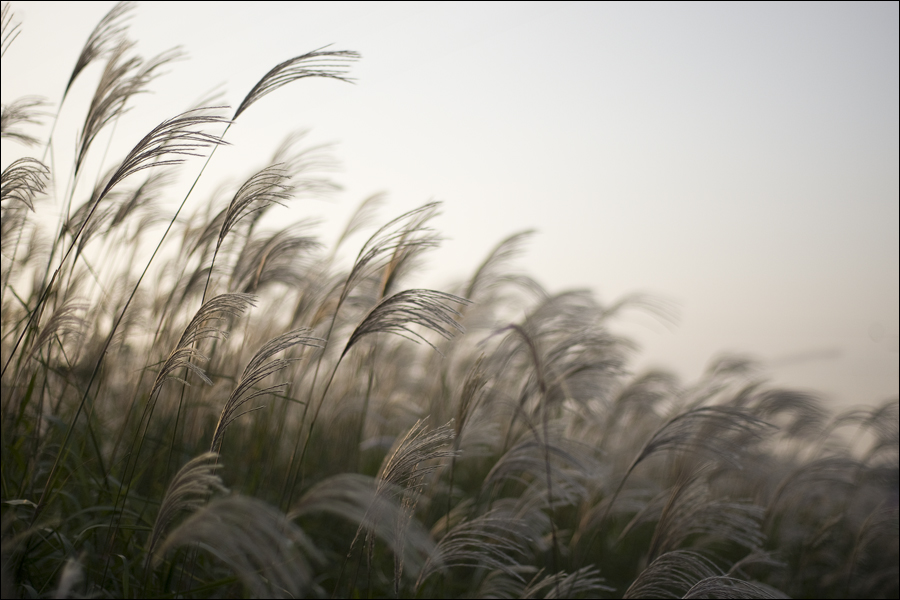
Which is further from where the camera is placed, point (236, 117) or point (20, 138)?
point (20, 138)

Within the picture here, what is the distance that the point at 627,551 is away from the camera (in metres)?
3.75

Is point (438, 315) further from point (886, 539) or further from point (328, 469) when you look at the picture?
point (886, 539)

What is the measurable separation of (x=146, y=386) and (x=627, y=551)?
10.8ft

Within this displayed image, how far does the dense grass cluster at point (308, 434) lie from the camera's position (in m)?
1.34

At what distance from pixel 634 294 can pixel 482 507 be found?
5.48 feet

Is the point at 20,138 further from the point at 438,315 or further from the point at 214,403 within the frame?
the point at 438,315

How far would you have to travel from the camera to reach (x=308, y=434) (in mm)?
1551

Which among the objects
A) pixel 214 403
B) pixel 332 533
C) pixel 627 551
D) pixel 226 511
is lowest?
pixel 627 551

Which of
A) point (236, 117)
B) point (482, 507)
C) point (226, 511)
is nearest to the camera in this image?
point (226, 511)

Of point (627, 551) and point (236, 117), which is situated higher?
point (236, 117)

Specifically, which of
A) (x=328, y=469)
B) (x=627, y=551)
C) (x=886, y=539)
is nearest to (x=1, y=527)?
(x=328, y=469)

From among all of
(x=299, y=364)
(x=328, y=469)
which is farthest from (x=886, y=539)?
(x=299, y=364)

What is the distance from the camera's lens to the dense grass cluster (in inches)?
52.7

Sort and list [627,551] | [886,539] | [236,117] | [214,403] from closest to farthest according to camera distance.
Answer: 1. [236,117]
2. [214,403]
3. [627,551]
4. [886,539]
